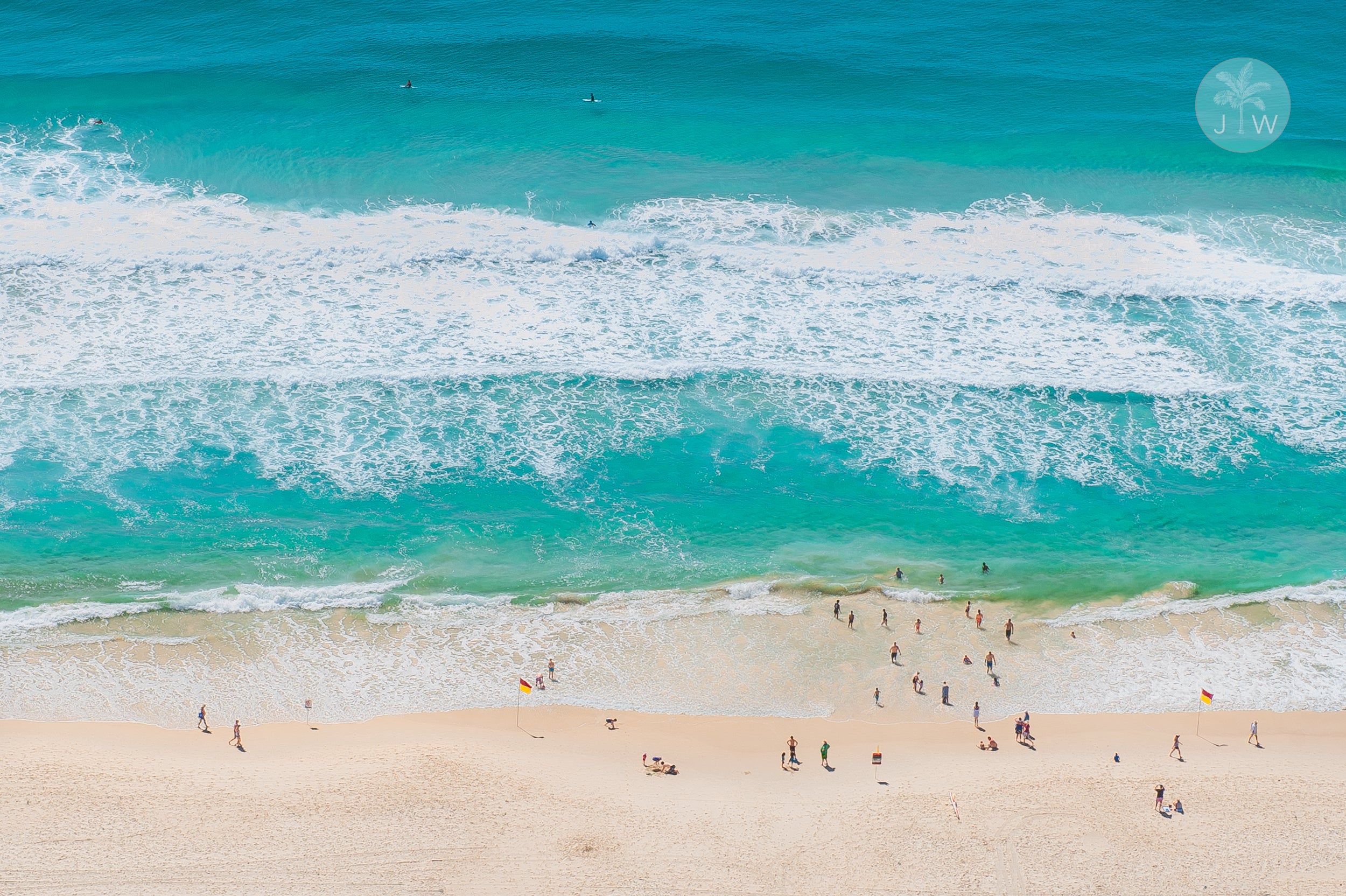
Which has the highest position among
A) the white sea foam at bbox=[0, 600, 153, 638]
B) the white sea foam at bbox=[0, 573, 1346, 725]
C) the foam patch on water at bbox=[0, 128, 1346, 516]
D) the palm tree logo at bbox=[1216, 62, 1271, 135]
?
the palm tree logo at bbox=[1216, 62, 1271, 135]

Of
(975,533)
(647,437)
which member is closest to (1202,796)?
(975,533)

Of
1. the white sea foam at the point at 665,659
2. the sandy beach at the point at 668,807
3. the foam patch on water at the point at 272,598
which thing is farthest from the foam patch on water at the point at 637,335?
the sandy beach at the point at 668,807

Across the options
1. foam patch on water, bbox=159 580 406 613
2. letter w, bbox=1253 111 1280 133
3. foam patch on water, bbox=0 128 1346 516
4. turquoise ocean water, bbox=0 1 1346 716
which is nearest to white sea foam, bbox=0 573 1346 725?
foam patch on water, bbox=159 580 406 613

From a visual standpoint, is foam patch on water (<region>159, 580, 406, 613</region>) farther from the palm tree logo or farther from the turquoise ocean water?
the palm tree logo

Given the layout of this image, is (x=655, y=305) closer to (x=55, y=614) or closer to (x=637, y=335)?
(x=637, y=335)

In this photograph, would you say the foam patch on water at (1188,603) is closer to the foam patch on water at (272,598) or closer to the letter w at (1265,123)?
the foam patch on water at (272,598)
